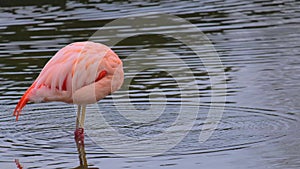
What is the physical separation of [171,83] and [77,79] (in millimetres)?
2322

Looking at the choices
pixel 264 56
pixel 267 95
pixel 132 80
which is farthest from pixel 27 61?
pixel 267 95

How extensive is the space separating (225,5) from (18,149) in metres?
7.81

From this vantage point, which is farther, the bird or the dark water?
the bird

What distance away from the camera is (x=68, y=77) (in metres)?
6.67

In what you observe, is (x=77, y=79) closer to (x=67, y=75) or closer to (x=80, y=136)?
(x=67, y=75)

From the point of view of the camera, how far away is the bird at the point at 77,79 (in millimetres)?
6656

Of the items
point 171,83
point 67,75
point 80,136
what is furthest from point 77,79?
point 171,83

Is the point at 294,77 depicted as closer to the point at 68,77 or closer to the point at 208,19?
the point at 68,77

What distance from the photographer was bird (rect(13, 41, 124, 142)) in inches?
262

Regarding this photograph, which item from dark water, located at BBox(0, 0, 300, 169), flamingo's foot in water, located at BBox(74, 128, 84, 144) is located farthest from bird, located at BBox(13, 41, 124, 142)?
dark water, located at BBox(0, 0, 300, 169)

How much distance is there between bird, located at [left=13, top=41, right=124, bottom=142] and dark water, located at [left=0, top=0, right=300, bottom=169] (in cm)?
36

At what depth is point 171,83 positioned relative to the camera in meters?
8.85

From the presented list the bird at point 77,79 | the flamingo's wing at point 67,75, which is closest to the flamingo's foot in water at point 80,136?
the bird at point 77,79

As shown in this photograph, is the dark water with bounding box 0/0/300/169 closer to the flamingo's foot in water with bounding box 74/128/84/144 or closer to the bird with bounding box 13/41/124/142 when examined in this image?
the flamingo's foot in water with bounding box 74/128/84/144
